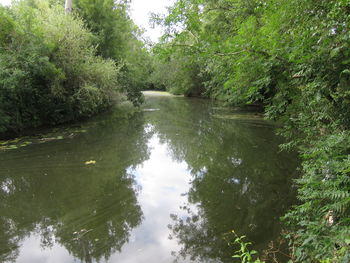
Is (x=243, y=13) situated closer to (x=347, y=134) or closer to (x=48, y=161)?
(x=347, y=134)

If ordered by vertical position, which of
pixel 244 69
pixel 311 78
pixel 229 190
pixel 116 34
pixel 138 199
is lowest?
pixel 138 199

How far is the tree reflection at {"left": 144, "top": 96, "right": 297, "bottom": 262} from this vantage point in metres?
3.94

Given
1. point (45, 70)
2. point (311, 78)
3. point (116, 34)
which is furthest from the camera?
point (116, 34)

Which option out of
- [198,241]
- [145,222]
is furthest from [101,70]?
[198,241]

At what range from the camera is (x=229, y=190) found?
18.5ft

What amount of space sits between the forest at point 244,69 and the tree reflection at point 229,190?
1.43 feet

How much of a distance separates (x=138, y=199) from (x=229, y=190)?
2.03 m

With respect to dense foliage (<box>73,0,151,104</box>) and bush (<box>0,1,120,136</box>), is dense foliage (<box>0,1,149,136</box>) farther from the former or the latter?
dense foliage (<box>73,0,151,104</box>)

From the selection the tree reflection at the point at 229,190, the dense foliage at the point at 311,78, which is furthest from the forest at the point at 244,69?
the tree reflection at the point at 229,190

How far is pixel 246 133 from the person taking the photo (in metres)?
11.4

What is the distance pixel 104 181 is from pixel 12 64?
660 centimetres

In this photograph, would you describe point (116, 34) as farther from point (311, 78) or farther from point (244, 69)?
point (311, 78)

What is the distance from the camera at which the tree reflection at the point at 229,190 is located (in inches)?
155

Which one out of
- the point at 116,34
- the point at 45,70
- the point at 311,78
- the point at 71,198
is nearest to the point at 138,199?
the point at 71,198
